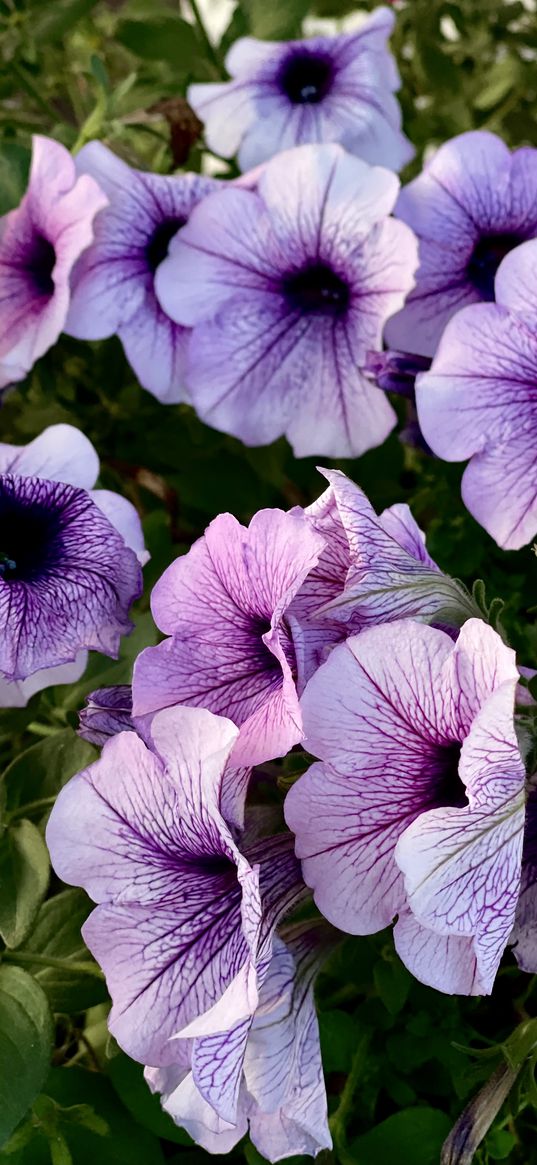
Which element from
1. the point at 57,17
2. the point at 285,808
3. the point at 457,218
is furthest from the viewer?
the point at 57,17

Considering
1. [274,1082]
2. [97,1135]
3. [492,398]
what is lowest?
[97,1135]

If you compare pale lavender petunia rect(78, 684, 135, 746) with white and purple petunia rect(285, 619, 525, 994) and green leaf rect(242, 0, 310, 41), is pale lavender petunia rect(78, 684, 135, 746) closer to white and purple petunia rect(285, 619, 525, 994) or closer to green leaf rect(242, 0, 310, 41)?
white and purple petunia rect(285, 619, 525, 994)

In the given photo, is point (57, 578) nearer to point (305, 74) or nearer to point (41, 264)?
point (41, 264)

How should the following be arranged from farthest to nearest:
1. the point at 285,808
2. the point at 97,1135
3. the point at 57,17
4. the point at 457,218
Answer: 1. the point at 57,17
2. the point at 457,218
3. the point at 97,1135
4. the point at 285,808

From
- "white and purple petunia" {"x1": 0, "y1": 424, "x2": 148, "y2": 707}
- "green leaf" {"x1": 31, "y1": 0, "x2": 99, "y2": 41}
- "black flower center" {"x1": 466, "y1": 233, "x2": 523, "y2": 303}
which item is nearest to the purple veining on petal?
"white and purple petunia" {"x1": 0, "y1": 424, "x2": 148, "y2": 707}

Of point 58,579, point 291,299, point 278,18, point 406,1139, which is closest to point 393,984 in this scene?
Answer: point 406,1139

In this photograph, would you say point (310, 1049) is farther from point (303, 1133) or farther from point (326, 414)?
point (326, 414)

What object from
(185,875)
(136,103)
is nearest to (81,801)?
(185,875)
